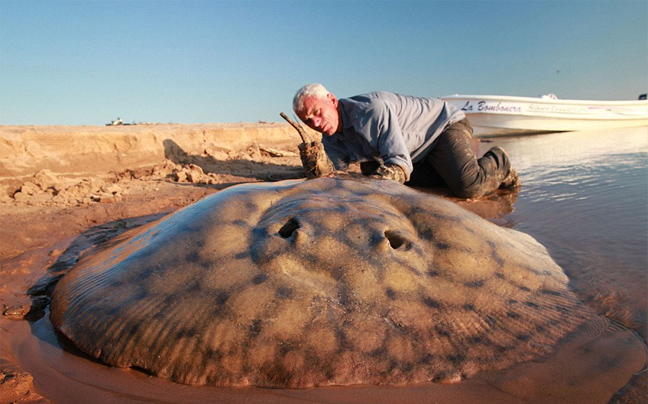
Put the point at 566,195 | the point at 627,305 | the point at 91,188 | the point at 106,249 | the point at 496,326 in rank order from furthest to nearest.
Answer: the point at 91,188, the point at 566,195, the point at 106,249, the point at 627,305, the point at 496,326

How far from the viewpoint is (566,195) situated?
4.29 m

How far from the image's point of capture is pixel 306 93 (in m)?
4.02

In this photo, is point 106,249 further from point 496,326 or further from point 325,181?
point 496,326

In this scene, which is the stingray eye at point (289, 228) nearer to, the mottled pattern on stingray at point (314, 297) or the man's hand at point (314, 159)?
the mottled pattern on stingray at point (314, 297)

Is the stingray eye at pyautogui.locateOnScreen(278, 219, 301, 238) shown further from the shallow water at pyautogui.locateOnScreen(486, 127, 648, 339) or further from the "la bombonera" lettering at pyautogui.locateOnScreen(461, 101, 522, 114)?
the "la bombonera" lettering at pyautogui.locateOnScreen(461, 101, 522, 114)

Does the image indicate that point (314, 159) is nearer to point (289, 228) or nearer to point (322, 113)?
Result: point (322, 113)

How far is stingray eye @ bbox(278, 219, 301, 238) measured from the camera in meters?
1.78

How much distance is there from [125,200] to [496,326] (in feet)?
13.9

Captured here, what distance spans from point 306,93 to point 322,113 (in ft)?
0.88

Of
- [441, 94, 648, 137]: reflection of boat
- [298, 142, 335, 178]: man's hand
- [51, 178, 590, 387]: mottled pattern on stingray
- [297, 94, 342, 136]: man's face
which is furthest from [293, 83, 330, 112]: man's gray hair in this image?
[441, 94, 648, 137]: reflection of boat

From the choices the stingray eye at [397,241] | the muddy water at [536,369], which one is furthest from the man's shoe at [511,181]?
the stingray eye at [397,241]

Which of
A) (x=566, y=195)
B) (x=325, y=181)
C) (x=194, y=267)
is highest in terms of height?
(x=325, y=181)

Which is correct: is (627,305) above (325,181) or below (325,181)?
below

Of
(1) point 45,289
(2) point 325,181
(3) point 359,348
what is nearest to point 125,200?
(1) point 45,289
